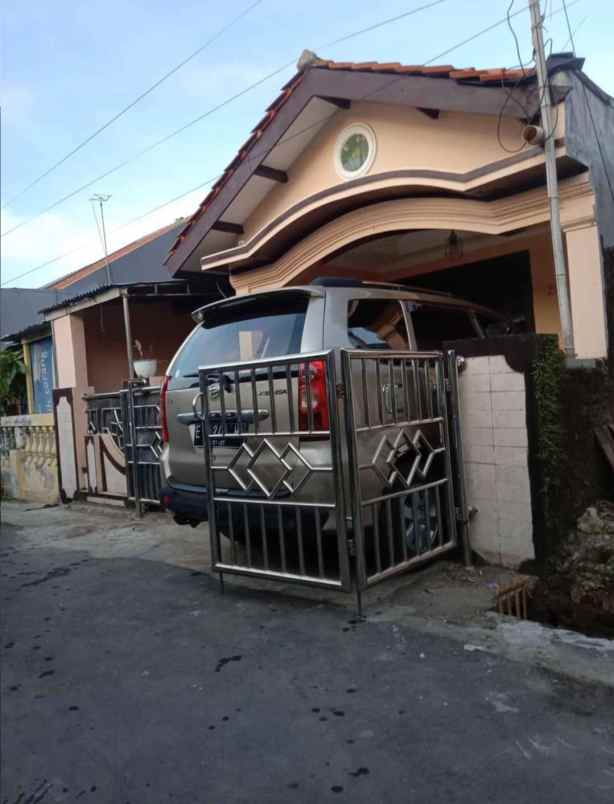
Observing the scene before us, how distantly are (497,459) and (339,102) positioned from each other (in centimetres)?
437

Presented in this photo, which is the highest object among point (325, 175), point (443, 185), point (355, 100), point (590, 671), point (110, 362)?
point (355, 100)

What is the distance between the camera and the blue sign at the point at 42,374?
532 inches

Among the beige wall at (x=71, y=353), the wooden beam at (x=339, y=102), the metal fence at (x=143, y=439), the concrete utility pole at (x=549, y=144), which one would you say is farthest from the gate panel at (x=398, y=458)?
the beige wall at (x=71, y=353)

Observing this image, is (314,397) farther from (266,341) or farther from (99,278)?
(99,278)

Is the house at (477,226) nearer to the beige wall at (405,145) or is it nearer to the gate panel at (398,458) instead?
the beige wall at (405,145)

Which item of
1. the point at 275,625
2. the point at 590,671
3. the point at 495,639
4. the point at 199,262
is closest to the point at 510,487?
→ the point at 495,639

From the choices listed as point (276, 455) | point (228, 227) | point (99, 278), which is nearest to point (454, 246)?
point (228, 227)

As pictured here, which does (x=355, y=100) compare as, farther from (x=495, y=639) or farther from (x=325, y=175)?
(x=495, y=639)

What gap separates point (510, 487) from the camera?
13.8 ft

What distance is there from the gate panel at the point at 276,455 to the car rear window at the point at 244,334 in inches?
14.1

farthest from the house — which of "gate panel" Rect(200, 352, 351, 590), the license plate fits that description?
the license plate

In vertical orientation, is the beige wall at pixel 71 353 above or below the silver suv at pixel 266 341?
above

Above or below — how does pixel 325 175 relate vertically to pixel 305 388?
above

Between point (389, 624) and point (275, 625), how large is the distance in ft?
2.09
